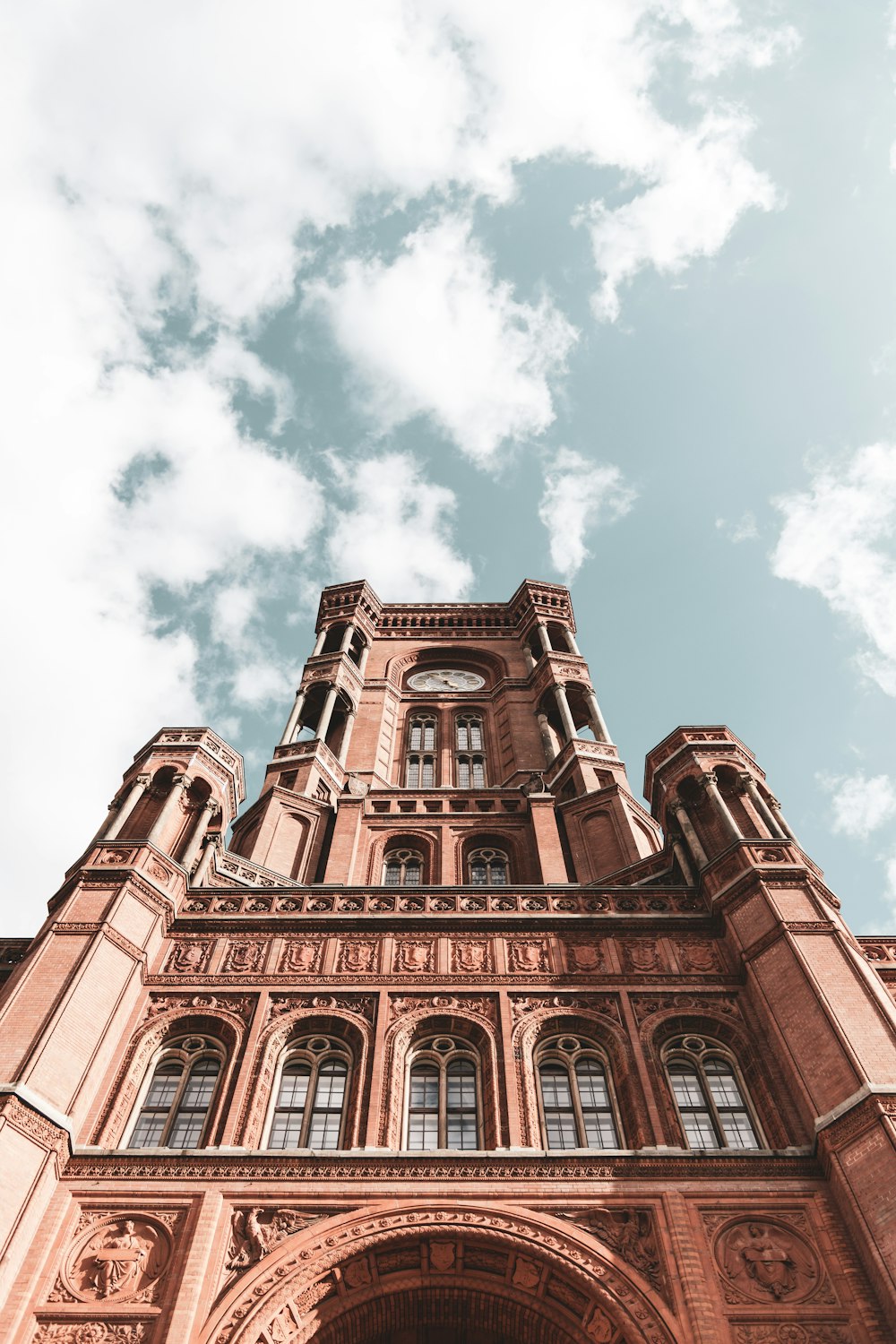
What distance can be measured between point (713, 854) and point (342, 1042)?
8.33 m

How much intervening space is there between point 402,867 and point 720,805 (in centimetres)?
977

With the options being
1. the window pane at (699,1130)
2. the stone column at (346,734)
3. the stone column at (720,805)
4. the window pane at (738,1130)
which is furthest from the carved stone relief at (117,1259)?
the stone column at (346,734)

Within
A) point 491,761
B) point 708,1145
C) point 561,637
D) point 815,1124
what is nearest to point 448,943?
point 708,1145

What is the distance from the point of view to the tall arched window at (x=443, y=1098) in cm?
1569

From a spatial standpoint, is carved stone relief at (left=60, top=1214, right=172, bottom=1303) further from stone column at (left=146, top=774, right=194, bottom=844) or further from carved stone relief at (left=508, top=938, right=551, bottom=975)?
stone column at (left=146, top=774, right=194, bottom=844)

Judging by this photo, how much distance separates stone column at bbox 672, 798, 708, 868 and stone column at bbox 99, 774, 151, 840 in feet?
36.7

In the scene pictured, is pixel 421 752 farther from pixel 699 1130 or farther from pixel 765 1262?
pixel 765 1262

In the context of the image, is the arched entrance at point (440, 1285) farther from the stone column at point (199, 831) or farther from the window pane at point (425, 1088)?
the stone column at point (199, 831)

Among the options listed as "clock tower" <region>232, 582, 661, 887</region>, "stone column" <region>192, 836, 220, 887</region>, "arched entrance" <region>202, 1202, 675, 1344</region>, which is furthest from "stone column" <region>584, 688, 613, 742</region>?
"arched entrance" <region>202, 1202, 675, 1344</region>

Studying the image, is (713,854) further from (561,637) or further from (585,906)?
(561,637)

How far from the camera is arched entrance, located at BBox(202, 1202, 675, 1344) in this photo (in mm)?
13078

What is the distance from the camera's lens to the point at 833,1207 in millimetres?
14086

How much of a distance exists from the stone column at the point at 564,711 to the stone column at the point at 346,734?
7101mm

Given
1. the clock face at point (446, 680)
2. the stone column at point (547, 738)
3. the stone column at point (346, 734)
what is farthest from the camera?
the clock face at point (446, 680)
